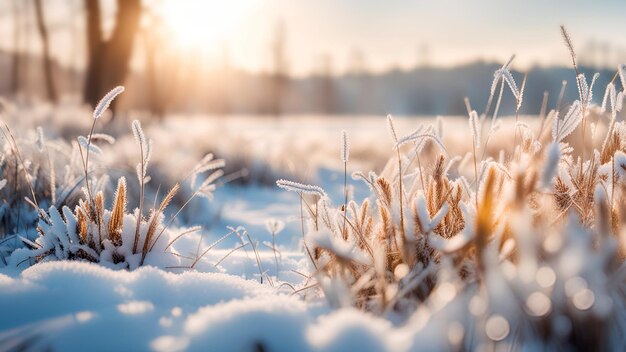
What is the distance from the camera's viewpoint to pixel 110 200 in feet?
9.57

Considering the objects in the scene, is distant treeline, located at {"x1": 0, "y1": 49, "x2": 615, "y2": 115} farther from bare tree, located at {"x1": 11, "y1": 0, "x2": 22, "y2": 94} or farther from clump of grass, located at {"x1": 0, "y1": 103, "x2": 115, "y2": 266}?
clump of grass, located at {"x1": 0, "y1": 103, "x2": 115, "y2": 266}

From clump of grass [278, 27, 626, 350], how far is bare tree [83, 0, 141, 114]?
719 cm

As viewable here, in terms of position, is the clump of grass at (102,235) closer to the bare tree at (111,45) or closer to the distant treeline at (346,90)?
the bare tree at (111,45)

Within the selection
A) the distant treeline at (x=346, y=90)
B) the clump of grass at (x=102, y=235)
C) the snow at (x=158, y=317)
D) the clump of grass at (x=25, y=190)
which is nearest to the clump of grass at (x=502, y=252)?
the snow at (x=158, y=317)

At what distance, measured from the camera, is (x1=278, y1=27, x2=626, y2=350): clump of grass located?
0.96 metres

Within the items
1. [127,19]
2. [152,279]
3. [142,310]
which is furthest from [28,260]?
[127,19]

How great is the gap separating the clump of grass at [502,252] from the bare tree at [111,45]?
719 centimetres

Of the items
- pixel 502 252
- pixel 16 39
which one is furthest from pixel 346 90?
pixel 502 252

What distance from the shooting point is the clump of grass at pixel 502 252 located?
963 mm

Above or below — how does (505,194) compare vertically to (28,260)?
above

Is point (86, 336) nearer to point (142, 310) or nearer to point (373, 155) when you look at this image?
point (142, 310)

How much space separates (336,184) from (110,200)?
119 inches

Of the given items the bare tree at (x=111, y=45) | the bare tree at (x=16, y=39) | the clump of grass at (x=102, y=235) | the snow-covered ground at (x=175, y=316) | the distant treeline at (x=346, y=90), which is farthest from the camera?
the distant treeline at (x=346, y=90)

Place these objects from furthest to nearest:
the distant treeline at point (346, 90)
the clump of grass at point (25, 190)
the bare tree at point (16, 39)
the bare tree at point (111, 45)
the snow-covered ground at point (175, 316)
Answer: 1. the distant treeline at point (346, 90)
2. the bare tree at point (16, 39)
3. the bare tree at point (111, 45)
4. the clump of grass at point (25, 190)
5. the snow-covered ground at point (175, 316)
